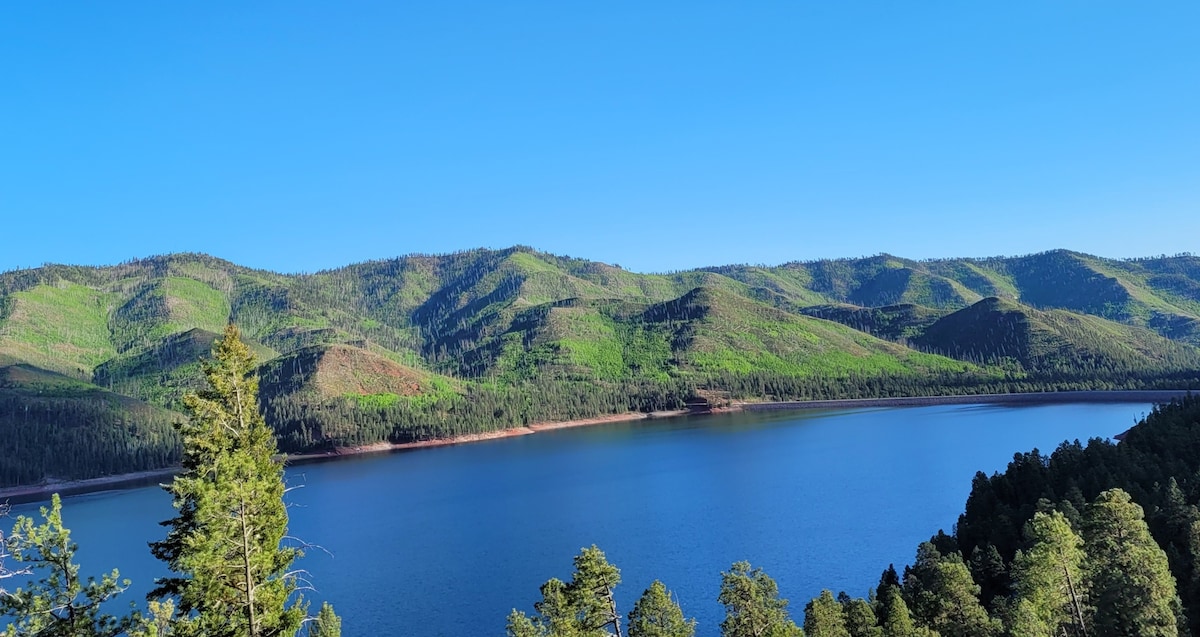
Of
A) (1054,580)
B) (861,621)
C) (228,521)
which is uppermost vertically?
(228,521)

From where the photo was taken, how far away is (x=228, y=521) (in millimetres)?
20219

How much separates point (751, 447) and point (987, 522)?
100715 mm

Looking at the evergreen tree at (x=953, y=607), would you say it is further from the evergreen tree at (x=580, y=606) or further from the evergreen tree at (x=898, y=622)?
the evergreen tree at (x=580, y=606)

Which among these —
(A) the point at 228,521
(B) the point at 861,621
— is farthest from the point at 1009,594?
(A) the point at 228,521

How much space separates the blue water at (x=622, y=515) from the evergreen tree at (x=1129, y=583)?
71.5 ft

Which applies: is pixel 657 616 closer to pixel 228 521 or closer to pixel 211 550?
pixel 228 521

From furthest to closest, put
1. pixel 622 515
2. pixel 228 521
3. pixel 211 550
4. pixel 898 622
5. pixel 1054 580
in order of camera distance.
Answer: pixel 622 515 → pixel 898 622 → pixel 1054 580 → pixel 228 521 → pixel 211 550

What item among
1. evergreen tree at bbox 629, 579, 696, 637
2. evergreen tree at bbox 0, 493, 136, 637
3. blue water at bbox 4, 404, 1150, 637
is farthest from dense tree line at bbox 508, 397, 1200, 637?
evergreen tree at bbox 0, 493, 136, 637

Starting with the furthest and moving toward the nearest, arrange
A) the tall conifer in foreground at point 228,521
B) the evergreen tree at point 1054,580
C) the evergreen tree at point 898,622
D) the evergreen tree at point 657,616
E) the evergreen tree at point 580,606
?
the evergreen tree at point 898,622 < the evergreen tree at point 1054,580 < the evergreen tree at point 657,616 < the evergreen tree at point 580,606 < the tall conifer in foreground at point 228,521

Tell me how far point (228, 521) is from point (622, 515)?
3103 inches

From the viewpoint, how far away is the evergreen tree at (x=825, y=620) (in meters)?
37.6

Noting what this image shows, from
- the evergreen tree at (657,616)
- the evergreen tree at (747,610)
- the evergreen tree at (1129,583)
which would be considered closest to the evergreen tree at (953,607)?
the evergreen tree at (1129,583)

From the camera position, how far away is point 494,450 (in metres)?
188

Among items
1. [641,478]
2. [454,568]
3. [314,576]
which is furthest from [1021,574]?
[641,478]
